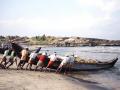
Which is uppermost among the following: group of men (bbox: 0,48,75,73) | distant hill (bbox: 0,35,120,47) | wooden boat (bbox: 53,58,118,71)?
group of men (bbox: 0,48,75,73)

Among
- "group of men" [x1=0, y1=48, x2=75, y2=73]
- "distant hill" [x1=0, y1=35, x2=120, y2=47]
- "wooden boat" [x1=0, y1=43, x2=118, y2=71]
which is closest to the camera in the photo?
"group of men" [x1=0, y1=48, x2=75, y2=73]

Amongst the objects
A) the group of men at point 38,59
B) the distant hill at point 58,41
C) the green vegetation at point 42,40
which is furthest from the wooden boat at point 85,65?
the green vegetation at point 42,40

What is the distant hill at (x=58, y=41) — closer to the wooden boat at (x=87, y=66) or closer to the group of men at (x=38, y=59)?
the wooden boat at (x=87, y=66)

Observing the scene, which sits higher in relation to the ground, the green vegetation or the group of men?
the group of men

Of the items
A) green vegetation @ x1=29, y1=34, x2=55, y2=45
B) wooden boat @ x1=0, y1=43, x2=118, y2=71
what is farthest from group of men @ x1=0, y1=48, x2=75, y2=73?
green vegetation @ x1=29, y1=34, x2=55, y2=45

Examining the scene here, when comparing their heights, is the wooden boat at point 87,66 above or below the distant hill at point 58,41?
above

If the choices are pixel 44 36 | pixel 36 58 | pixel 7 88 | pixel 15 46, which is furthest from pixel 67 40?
pixel 7 88

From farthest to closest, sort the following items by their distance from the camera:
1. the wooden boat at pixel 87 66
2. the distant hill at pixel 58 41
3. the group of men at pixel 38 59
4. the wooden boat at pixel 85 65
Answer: the distant hill at pixel 58 41 → the wooden boat at pixel 87 66 → the wooden boat at pixel 85 65 → the group of men at pixel 38 59

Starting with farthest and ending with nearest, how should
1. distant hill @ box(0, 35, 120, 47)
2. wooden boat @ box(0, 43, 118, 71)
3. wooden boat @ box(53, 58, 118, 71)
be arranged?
distant hill @ box(0, 35, 120, 47), wooden boat @ box(53, 58, 118, 71), wooden boat @ box(0, 43, 118, 71)

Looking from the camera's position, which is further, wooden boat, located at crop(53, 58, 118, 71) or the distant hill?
the distant hill

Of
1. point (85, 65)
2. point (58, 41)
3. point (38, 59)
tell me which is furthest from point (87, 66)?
point (58, 41)

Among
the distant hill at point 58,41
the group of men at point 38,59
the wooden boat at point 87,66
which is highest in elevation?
the group of men at point 38,59

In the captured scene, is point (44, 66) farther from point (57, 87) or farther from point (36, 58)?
point (57, 87)

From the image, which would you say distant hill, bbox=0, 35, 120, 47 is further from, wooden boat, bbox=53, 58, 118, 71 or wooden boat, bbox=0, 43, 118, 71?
wooden boat, bbox=53, 58, 118, 71
